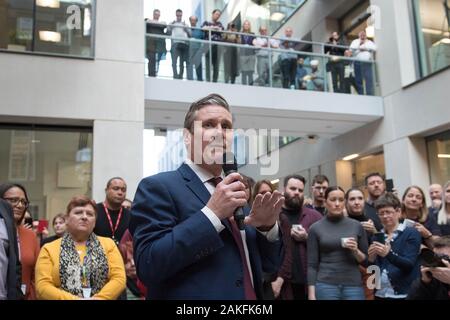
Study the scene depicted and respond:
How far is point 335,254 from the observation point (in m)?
4.38

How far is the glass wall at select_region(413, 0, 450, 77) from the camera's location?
1002cm

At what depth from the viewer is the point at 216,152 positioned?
1611mm

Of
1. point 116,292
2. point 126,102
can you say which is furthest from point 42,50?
point 116,292

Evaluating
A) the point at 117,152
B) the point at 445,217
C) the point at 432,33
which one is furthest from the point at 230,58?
the point at 445,217

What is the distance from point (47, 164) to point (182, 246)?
7.51 m

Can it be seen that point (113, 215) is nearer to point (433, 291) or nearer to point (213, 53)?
point (433, 291)

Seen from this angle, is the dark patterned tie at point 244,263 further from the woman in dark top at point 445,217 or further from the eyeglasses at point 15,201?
the woman in dark top at point 445,217

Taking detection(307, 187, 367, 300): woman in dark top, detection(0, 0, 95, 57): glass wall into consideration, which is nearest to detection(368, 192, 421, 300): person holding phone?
detection(307, 187, 367, 300): woman in dark top

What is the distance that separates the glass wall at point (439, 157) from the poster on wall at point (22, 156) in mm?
8293

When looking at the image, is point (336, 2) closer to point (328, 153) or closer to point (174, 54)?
point (328, 153)

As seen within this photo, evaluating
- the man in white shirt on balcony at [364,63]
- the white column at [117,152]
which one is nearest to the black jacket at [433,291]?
the white column at [117,152]

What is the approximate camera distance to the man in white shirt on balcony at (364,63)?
37.5 ft
